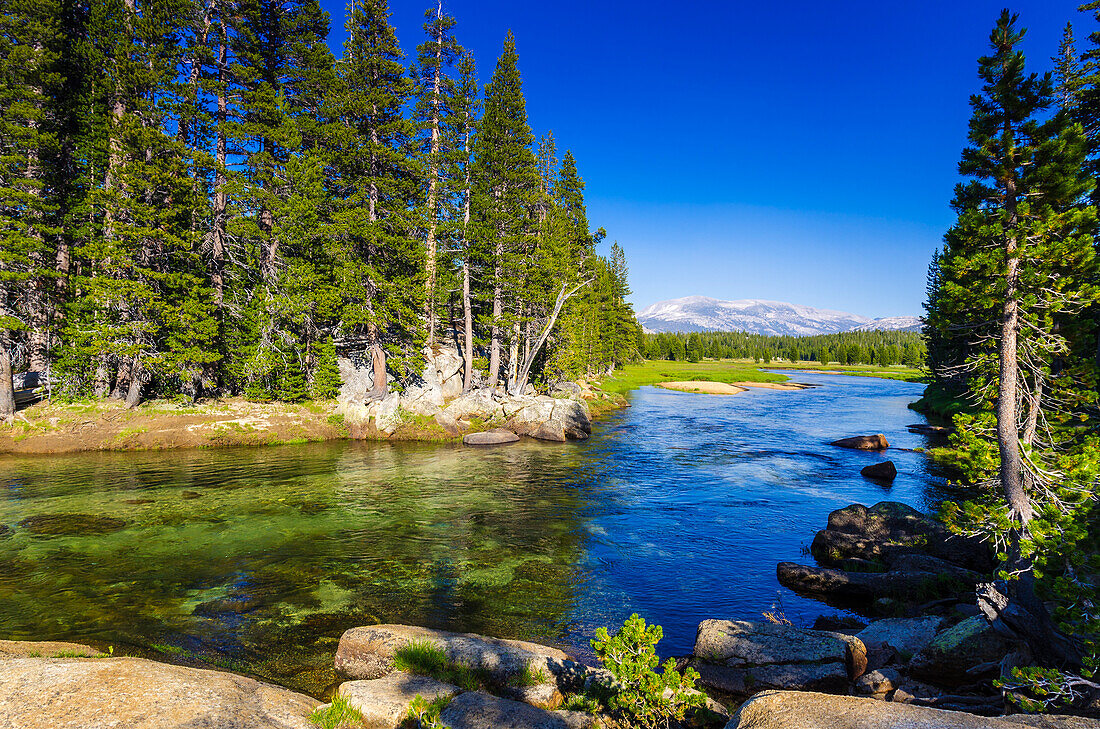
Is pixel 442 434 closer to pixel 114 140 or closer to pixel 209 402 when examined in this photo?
pixel 209 402

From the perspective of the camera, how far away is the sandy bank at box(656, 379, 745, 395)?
7234 cm

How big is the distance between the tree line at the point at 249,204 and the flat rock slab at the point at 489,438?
6.62m

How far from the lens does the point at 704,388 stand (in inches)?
2968

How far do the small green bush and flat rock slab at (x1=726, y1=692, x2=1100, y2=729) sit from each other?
1008 mm

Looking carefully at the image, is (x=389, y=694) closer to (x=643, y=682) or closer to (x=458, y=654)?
(x=458, y=654)

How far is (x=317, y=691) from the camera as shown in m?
8.49

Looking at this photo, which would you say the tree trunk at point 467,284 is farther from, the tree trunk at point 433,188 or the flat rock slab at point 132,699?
the flat rock slab at point 132,699

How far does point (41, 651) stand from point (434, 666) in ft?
20.4

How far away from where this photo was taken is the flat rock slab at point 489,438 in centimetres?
3281

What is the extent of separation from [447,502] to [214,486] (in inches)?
408

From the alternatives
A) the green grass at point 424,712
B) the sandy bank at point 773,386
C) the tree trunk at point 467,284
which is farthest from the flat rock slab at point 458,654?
the sandy bank at point 773,386

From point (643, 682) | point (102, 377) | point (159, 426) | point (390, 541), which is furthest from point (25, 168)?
point (643, 682)

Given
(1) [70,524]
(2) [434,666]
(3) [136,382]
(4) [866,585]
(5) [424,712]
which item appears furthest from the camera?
(3) [136,382]

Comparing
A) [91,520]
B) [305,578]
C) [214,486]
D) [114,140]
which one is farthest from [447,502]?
[114,140]
